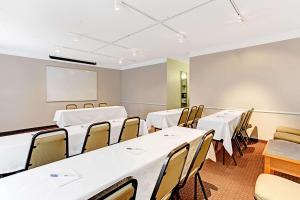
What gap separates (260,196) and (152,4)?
272 centimetres

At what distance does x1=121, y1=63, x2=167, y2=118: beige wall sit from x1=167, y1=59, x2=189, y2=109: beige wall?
0.18 metres

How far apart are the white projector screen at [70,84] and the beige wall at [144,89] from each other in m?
1.52

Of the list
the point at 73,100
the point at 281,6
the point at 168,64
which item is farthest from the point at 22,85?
the point at 281,6

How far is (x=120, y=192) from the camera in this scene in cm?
75

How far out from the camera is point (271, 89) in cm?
410

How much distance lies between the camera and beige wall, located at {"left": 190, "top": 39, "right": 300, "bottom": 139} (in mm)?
3838

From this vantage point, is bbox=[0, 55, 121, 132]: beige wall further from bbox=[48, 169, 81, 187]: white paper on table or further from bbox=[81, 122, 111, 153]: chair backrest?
bbox=[48, 169, 81, 187]: white paper on table

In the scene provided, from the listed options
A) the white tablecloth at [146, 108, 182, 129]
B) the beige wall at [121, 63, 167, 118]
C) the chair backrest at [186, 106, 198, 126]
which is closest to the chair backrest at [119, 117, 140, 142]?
the white tablecloth at [146, 108, 182, 129]

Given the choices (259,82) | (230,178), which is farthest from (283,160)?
(259,82)

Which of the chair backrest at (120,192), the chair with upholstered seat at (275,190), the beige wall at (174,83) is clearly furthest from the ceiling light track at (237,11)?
the beige wall at (174,83)

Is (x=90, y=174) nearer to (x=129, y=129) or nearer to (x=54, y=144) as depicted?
(x=54, y=144)

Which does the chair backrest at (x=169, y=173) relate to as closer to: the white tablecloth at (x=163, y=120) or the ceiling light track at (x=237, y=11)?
the ceiling light track at (x=237, y=11)

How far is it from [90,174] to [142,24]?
297 cm

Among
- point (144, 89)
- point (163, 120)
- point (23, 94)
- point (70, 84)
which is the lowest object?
point (163, 120)
